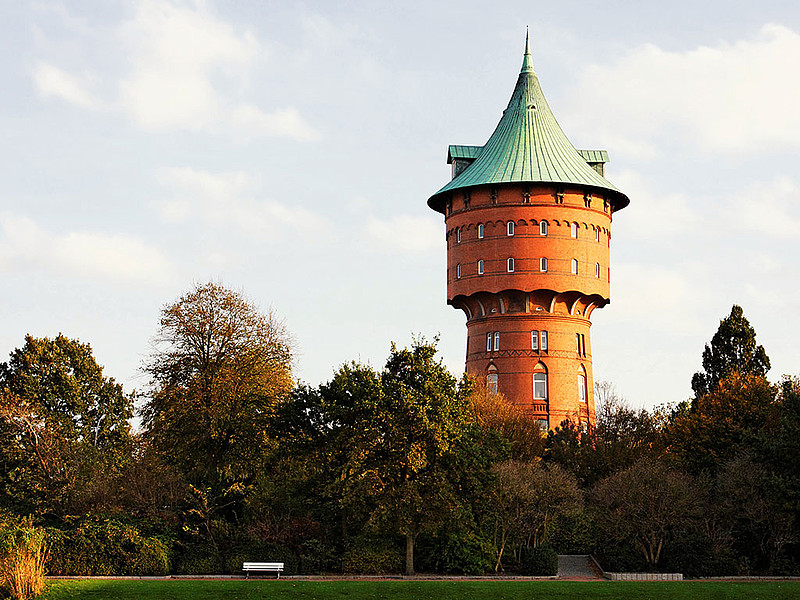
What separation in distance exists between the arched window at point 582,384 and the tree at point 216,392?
2194 centimetres

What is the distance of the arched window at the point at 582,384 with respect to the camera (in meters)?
59.3

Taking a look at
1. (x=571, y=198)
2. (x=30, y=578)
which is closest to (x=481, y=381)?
(x=571, y=198)

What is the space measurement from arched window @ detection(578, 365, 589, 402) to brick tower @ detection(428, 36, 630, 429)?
0.05 metres

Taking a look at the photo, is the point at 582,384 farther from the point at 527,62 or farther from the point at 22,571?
the point at 22,571

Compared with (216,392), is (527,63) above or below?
above

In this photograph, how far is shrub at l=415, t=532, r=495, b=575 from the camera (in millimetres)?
34312

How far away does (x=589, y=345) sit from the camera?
6041 centimetres

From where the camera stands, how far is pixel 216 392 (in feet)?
129

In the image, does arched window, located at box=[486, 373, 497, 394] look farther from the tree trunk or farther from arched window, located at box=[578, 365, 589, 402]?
the tree trunk

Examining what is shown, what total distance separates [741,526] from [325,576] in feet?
43.6

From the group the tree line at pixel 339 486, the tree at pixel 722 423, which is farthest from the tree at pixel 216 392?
A: the tree at pixel 722 423

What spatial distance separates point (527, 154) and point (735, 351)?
591 inches

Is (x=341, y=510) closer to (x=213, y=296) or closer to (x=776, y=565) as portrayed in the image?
(x=213, y=296)

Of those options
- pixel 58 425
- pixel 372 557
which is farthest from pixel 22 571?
pixel 58 425
